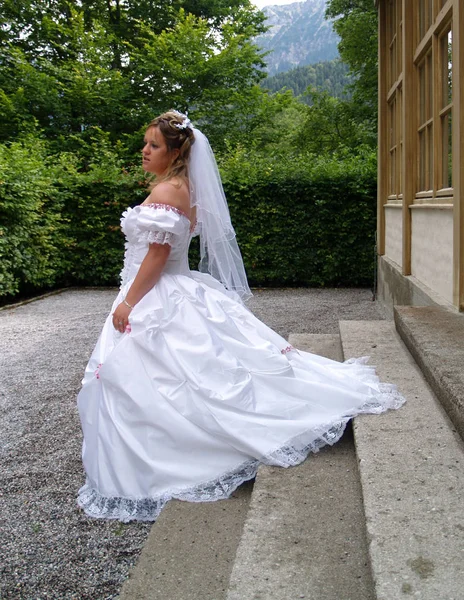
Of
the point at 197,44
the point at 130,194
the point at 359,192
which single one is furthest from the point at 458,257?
the point at 197,44

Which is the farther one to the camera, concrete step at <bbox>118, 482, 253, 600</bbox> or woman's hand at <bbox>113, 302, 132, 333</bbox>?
woman's hand at <bbox>113, 302, 132, 333</bbox>

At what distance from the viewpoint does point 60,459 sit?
3383 mm

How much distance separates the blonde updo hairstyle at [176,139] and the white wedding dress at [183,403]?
0.21 metres

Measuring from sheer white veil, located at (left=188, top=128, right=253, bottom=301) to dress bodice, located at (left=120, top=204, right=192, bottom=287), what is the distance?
189 millimetres

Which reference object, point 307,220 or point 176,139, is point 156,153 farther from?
point 307,220

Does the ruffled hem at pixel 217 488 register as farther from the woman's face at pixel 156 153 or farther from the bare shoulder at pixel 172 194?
the woman's face at pixel 156 153

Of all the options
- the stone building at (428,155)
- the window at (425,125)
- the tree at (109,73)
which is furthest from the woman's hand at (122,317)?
the tree at (109,73)

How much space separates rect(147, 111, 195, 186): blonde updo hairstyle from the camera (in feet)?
9.50

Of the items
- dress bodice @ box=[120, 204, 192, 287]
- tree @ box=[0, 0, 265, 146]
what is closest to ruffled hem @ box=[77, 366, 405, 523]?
dress bodice @ box=[120, 204, 192, 287]

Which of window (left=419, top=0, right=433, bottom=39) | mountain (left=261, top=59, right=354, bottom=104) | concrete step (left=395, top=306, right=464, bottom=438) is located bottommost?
concrete step (left=395, top=306, right=464, bottom=438)

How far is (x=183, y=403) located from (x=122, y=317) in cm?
50

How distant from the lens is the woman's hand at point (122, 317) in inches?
111

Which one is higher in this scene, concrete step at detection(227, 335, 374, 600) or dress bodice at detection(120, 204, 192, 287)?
dress bodice at detection(120, 204, 192, 287)

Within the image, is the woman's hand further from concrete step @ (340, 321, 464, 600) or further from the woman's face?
concrete step @ (340, 321, 464, 600)
